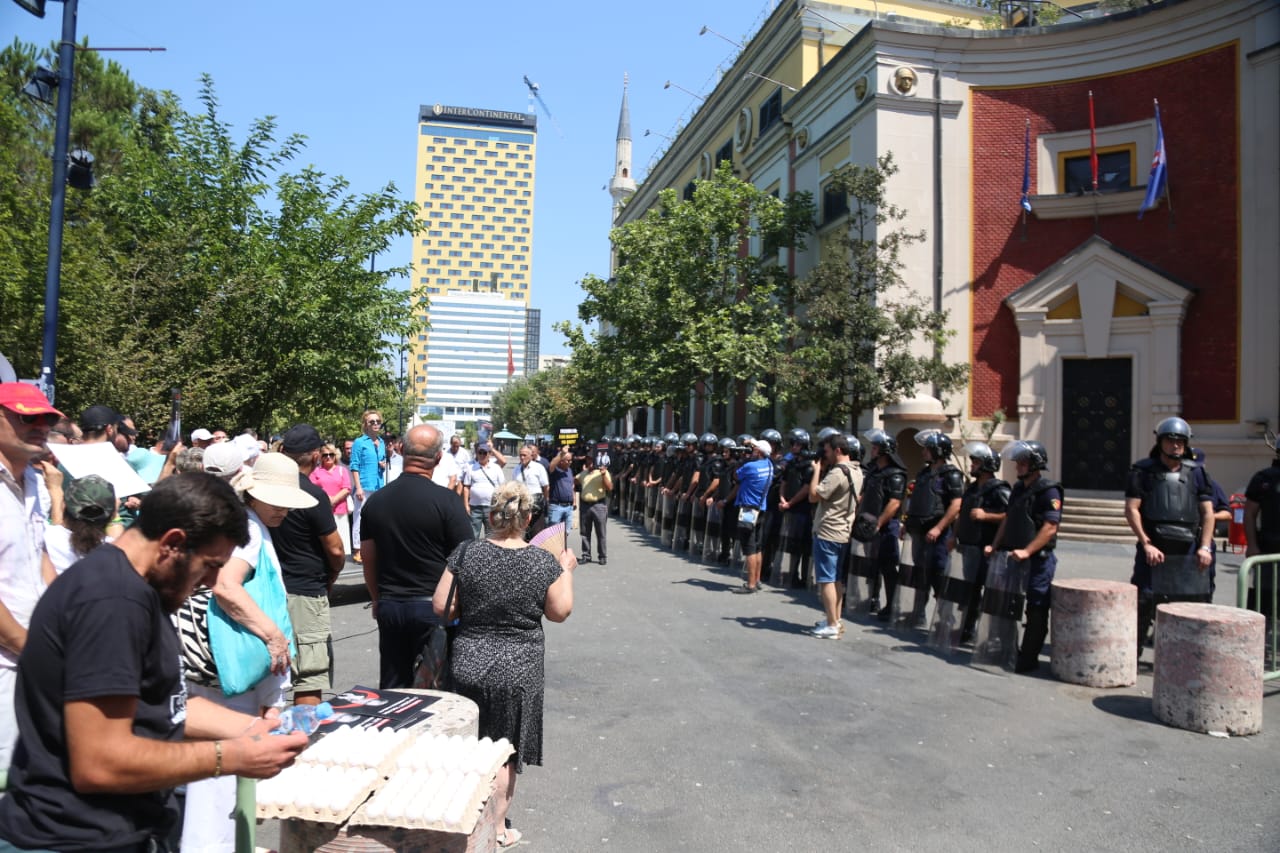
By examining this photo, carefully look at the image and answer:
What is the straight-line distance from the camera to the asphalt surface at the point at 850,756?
4422 mm

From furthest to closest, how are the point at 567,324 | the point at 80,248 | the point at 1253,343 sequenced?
the point at 567,324 → the point at 1253,343 → the point at 80,248

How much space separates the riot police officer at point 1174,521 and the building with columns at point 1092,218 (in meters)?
13.0

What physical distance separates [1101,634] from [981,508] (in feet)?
5.86

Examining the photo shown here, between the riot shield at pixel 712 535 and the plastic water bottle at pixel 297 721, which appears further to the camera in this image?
the riot shield at pixel 712 535

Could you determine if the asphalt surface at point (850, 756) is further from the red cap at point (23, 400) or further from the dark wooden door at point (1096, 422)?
the dark wooden door at point (1096, 422)

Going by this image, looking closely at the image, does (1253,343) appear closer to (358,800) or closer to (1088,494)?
(1088,494)

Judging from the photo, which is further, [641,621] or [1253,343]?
[1253,343]

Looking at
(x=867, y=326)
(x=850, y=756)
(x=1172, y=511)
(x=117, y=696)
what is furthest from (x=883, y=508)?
(x=867, y=326)

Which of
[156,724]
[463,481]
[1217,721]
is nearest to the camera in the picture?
[156,724]

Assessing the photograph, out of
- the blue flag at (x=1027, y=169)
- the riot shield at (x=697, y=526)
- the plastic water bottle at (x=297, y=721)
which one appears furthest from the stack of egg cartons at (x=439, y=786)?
the blue flag at (x=1027, y=169)

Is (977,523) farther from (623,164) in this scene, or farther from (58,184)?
(623,164)

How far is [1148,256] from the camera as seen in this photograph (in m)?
20.3

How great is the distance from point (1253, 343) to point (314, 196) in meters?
20.3

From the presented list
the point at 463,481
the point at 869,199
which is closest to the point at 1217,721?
the point at 463,481
